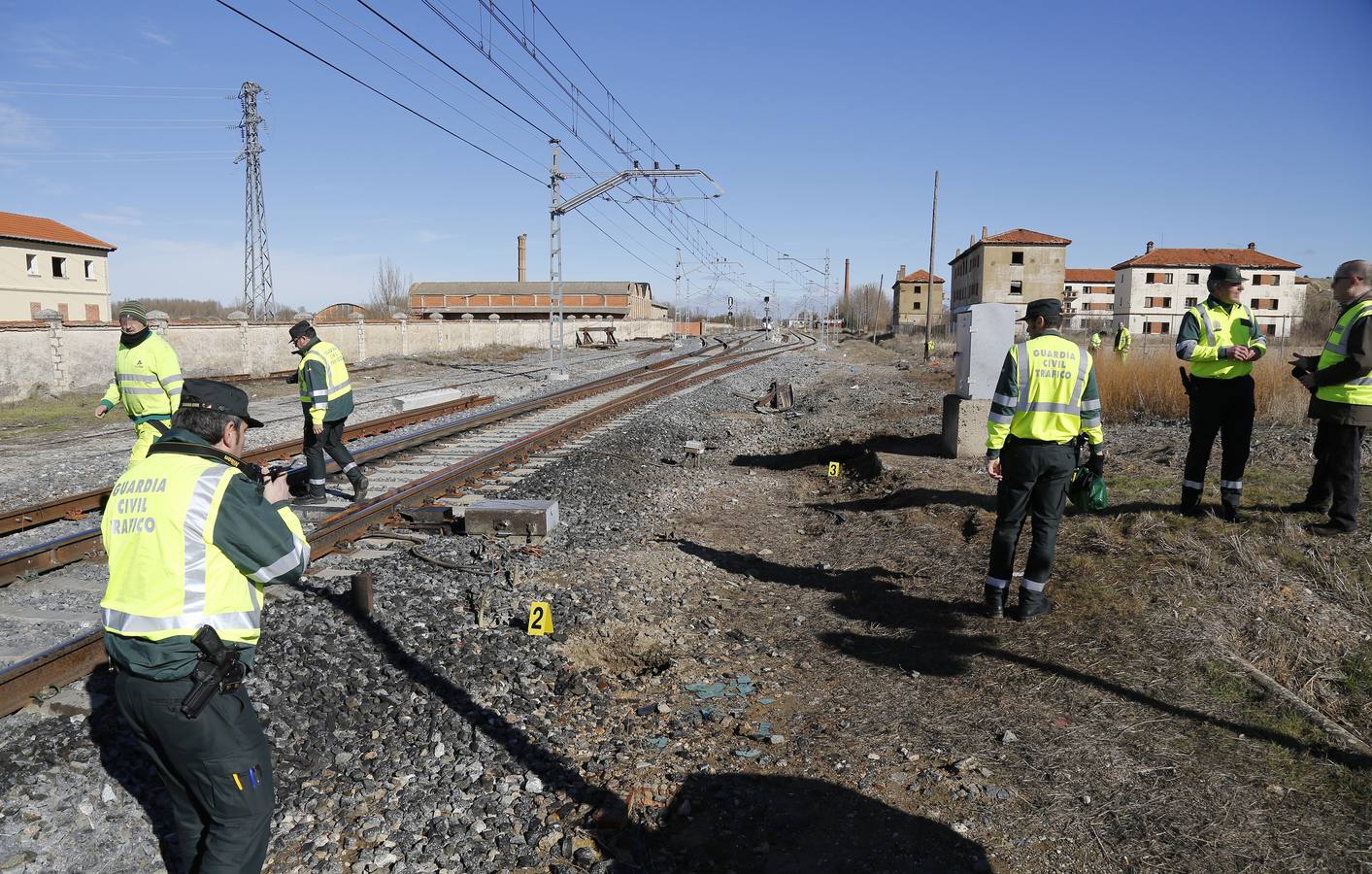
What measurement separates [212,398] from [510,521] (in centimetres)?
477

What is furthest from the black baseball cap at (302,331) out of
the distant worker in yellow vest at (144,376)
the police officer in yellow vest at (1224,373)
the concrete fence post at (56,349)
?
the concrete fence post at (56,349)

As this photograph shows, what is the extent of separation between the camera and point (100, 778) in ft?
11.9

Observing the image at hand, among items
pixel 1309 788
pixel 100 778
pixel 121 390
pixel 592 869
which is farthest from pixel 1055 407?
pixel 121 390

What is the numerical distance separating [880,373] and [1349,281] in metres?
21.4

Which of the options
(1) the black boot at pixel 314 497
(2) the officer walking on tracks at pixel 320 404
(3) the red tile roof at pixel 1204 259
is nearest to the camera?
(2) the officer walking on tracks at pixel 320 404

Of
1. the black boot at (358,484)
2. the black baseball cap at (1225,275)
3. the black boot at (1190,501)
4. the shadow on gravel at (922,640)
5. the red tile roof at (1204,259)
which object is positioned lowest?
the shadow on gravel at (922,640)

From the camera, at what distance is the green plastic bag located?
5.60m

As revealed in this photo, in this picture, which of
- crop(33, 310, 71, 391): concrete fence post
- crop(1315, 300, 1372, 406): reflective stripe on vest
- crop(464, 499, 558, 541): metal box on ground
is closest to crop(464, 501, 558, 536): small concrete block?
crop(464, 499, 558, 541): metal box on ground

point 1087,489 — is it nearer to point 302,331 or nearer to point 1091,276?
point 302,331

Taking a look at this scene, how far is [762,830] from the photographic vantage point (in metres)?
3.51

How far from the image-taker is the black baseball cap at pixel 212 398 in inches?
112

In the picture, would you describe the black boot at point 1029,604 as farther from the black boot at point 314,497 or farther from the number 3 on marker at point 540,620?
the black boot at point 314,497

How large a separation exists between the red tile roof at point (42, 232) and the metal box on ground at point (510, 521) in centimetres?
5134

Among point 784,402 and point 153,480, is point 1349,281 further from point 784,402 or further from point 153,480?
point 784,402
